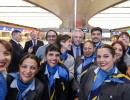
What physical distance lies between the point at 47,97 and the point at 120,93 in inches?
38.9

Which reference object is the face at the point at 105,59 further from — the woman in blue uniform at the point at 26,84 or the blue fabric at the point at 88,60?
the blue fabric at the point at 88,60

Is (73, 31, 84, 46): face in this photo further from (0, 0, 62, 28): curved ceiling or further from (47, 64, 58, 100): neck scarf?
(0, 0, 62, 28): curved ceiling

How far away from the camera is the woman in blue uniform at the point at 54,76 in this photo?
9.18 ft

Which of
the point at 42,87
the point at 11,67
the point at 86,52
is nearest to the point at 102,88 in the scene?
the point at 42,87

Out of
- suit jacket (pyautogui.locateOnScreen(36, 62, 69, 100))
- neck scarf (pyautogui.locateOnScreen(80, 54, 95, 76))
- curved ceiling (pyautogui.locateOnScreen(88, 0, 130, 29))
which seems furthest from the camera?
curved ceiling (pyautogui.locateOnScreen(88, 0, 130, 29))

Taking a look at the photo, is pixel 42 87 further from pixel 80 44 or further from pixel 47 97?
pixel 80 44

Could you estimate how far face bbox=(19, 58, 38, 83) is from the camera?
2.43 m

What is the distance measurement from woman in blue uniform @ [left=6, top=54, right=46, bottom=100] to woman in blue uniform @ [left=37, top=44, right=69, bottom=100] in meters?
0.23

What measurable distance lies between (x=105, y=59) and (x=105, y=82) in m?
0.27

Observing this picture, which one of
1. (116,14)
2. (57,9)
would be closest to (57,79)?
(116,14)

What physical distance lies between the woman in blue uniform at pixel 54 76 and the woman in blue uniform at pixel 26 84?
0.77ft

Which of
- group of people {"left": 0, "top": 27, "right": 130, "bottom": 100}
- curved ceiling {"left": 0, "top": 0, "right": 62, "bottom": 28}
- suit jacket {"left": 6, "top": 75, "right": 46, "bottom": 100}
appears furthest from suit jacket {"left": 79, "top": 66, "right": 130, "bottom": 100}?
curved ceiling {"left": 0, "top": 0, "right": 62, "bottom": 28}

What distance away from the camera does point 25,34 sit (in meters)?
15.3

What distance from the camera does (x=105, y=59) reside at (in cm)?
241
